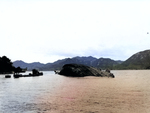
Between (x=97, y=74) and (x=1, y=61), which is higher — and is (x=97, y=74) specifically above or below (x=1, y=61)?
below

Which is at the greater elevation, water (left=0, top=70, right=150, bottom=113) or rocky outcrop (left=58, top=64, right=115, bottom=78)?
rocky outcrop (left=58, top=64, right=115, bottom=78)

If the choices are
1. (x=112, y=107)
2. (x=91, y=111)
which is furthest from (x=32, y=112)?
(x=112, y=107)

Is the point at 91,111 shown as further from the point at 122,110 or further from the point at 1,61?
the point at 1,61

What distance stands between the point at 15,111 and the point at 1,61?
19270 centimetres

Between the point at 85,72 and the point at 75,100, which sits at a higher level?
the point at 85,72

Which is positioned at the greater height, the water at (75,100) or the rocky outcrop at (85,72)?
the rocky outcrop at (85,72)

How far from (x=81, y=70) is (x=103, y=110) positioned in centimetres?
9413

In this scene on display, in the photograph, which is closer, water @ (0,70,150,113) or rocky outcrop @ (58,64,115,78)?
water @ (0,70,150,113)

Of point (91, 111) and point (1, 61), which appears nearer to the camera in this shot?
point (91, 111)

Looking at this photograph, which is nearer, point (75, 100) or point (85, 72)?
point (75, 100)

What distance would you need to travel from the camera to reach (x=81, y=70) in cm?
11606

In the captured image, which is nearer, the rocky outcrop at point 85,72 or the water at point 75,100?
the water at point 75,100

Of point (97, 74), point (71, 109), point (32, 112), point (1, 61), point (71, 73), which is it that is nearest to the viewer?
point (32, 112)

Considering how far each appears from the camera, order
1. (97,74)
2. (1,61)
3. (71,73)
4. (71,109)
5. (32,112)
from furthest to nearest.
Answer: (1,61), (71,73), (97,74), (71,109), (32,112)
